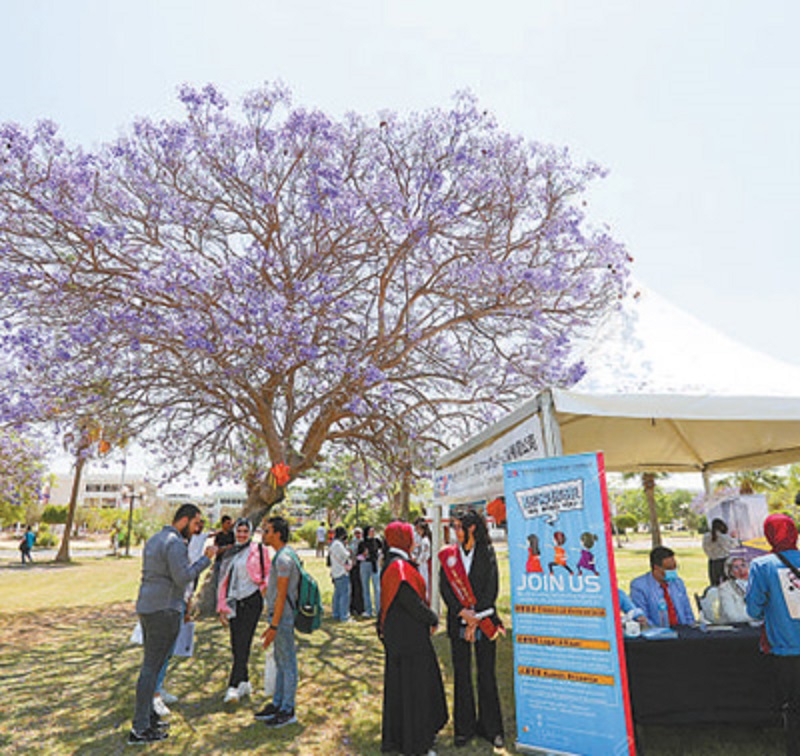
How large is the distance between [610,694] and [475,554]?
1418mm

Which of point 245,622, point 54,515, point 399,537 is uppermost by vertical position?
point 54,515

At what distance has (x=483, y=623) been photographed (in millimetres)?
4500

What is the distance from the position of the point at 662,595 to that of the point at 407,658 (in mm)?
2696

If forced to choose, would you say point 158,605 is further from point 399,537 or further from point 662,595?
point 662,595

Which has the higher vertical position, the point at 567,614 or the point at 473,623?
the point at 567,614

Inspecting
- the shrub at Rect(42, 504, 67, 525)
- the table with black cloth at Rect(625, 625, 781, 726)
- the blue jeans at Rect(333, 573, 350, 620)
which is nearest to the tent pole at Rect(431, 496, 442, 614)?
the blue jeans at Rect(333, 573, 350, 620)

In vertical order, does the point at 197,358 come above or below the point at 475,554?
above

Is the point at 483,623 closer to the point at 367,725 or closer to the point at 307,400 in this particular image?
the point at 367,725

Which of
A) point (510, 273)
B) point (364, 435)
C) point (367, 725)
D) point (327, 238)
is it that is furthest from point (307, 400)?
point (367, 725)

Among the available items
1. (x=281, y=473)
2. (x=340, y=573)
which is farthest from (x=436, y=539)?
(x=281, y=473)

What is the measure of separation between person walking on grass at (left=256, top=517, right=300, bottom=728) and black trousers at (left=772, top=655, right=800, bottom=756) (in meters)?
3.74

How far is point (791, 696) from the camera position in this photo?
3682 millimetres

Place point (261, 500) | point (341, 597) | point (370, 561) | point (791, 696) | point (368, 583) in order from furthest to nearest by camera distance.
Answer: point (261, 500)
point (368, 583)
point (370, 561)
point (341, 597)
point (791, 696)

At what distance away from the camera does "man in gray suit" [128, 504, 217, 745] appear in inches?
174
